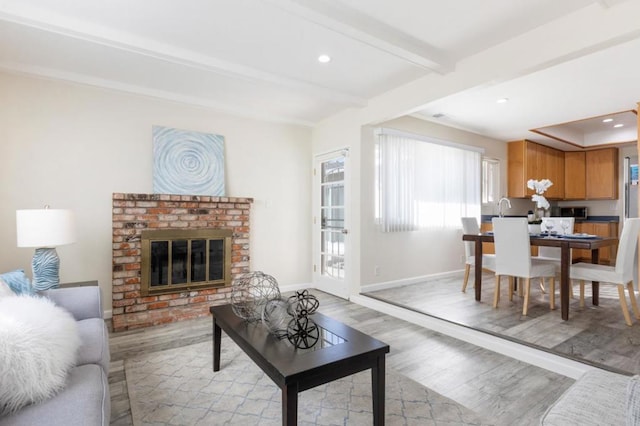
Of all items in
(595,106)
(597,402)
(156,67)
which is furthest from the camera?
(595,106)

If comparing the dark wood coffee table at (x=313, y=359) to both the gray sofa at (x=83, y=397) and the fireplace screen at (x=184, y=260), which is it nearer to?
the gray sofa at (x=83, y=397)

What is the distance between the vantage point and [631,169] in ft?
20.5

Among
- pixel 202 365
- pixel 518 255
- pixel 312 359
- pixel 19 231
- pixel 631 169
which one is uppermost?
pixel 631 169

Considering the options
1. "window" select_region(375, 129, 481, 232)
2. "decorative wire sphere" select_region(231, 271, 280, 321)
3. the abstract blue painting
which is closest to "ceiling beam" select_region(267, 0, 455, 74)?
"window" select_region(375, 129, 481, 232)

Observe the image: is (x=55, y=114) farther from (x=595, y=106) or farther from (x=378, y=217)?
(x=595, y=106)

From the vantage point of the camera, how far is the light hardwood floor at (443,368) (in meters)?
2.01

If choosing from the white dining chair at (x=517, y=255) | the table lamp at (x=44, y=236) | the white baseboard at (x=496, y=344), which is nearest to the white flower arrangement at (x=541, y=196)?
the white dining chair at (x=517, y=255)

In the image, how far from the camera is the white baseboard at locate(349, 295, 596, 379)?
2387mm

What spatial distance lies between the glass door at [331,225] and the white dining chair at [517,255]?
182cm

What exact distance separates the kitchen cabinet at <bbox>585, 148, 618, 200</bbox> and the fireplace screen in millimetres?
7367

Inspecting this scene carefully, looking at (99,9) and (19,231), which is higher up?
(99,9)

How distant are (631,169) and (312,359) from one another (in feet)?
25.0

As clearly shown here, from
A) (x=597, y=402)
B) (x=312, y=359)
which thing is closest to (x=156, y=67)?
(x=312, y=359)

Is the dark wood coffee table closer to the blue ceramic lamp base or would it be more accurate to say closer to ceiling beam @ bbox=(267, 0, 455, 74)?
the blue ceramic lamp base
